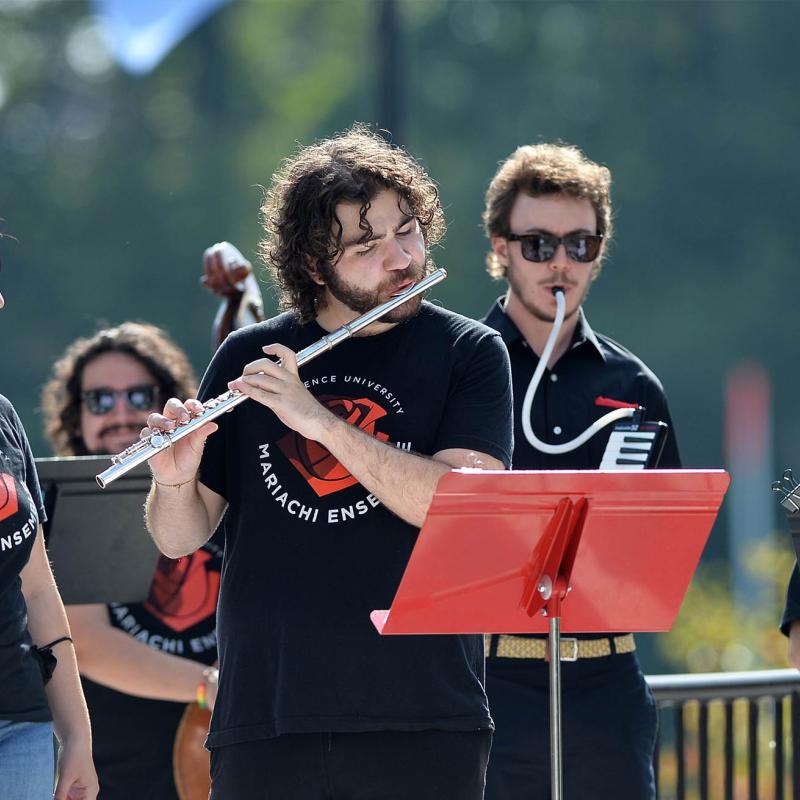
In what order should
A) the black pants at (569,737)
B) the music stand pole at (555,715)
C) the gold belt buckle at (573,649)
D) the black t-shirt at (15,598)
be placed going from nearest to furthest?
the music stand pole at (555,715), the black t-shirt at (15,598), the gold belt buckle at (573,649), the black pants at (569,737)

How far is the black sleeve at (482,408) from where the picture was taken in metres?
2.95

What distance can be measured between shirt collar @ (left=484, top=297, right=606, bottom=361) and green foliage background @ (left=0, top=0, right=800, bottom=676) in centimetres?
1698

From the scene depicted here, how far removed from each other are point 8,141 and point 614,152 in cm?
871

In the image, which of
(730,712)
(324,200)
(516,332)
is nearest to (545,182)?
(516,332)

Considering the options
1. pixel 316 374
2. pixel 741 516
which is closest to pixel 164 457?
pixel 316 374

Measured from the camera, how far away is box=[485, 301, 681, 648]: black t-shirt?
154 inches

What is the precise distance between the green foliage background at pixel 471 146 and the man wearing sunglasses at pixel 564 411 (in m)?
16.9

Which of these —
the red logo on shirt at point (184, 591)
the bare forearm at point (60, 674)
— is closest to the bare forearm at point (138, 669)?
the red logo on shirt at point (184, 591)

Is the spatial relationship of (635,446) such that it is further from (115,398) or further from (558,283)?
(115,398)

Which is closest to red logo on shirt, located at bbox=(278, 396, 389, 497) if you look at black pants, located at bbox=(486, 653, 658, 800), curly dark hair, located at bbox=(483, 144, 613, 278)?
black pants, located at bbox=(486, 653, 658, 800)

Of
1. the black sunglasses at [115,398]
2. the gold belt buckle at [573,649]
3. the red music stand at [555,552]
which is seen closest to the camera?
the red music stand at [555,552]

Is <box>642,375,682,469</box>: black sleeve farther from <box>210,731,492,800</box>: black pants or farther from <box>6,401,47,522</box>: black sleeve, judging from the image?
<box>6,401,47,522</box>: black sleeve

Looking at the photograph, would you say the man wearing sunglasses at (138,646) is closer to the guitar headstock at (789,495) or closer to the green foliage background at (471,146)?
the guitar headstock at (789,495)

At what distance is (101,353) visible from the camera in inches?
181
